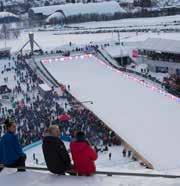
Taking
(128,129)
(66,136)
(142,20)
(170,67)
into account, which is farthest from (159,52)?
(142,20)

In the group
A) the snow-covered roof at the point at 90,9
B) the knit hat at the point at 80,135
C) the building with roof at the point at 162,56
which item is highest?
the snow-covered roof at the point at 90,9

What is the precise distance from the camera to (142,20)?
2218 inches

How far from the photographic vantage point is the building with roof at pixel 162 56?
23938 millimetres

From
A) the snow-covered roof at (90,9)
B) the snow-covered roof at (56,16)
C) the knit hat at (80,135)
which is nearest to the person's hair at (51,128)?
the knit hat at (80,135)

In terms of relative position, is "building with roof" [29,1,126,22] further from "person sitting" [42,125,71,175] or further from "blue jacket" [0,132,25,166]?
"person sitting" [42,125,71,175]

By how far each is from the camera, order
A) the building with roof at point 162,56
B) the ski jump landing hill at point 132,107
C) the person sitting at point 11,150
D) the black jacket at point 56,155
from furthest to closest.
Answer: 1. the building with roof at point 162,56
2. the ski jump landing hill at point 132,107
3. the person sitting at point 11,150
4. the black jacket at point 56,155

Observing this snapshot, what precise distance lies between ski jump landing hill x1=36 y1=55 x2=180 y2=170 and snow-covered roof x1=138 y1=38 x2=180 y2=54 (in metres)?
3.03

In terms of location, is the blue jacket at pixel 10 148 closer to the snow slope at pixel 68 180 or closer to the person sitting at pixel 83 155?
the snow slope at pixel 68 180

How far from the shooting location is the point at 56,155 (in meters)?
4.85

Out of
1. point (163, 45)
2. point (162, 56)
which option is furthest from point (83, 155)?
point (163, 45)

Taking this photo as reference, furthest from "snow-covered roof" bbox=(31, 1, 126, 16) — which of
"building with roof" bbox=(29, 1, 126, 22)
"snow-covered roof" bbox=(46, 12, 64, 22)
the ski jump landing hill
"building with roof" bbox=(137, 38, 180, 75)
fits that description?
the ski jump landing hill

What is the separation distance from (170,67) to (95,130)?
1090 cm

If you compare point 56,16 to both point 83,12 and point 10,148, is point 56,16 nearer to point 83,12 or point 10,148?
point 83,12

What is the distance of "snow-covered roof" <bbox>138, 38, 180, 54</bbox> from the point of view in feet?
80.4
